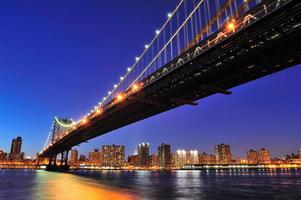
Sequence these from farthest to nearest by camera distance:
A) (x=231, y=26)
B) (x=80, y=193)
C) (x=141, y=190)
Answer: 1. (x=141, y=190)
2. (x=80, y=193)
3. (x=231, y=26)

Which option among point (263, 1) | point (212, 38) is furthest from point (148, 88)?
point (263, 1)

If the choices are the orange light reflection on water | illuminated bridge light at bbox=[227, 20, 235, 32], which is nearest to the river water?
the orange light reflection on water

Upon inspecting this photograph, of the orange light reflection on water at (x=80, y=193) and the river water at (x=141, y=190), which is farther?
the river water at (x=141, y=190)

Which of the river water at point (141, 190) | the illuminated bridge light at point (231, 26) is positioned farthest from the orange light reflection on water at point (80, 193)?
the illuminated bridge light at point (231, 26)

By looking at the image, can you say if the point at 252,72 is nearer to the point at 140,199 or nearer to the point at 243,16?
the point at 243,16

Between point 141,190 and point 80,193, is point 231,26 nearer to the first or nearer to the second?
point 141,190

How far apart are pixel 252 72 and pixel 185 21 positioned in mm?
13253

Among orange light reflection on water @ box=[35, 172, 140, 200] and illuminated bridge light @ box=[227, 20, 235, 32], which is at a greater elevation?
illuminated bridge light @ box=[227, 20, 235, 32]

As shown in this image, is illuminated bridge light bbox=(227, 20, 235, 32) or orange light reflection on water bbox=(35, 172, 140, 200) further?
illuminated bridge light bbox=(227, 20, 235, 32)

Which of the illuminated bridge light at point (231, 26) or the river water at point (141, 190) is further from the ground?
the illuminated bridge light at point (231, 26)

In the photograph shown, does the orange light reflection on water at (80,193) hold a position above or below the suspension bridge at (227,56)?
below

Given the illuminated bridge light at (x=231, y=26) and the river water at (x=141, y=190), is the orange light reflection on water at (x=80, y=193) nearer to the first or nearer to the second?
the river water at (x=141, y=190)

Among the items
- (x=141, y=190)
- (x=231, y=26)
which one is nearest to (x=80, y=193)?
(x=141, y=190)

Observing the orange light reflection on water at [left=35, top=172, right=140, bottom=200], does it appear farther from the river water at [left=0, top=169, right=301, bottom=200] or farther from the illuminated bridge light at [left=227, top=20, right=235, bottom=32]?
the illuminated bridge light at [left=227, top=20, right=235, bottom=32]
